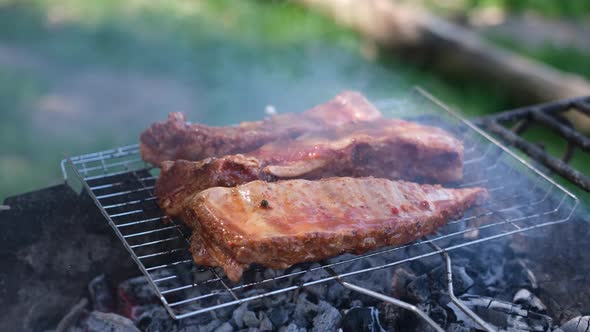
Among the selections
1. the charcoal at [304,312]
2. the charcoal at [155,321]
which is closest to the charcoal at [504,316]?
the charcoal at [304,312]

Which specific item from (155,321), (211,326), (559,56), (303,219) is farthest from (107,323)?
(559,56)

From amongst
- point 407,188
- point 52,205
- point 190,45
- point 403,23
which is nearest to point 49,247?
point 52,205

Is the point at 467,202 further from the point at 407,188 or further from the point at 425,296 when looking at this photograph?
the point at 425,296

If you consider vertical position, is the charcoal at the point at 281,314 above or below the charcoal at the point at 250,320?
above

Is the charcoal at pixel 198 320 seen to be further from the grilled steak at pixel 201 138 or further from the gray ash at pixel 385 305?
the grilled steak at pixel 201 138

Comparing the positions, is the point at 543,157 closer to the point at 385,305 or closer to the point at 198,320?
the point at 385,305

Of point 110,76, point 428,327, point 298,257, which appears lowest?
point 110,76
